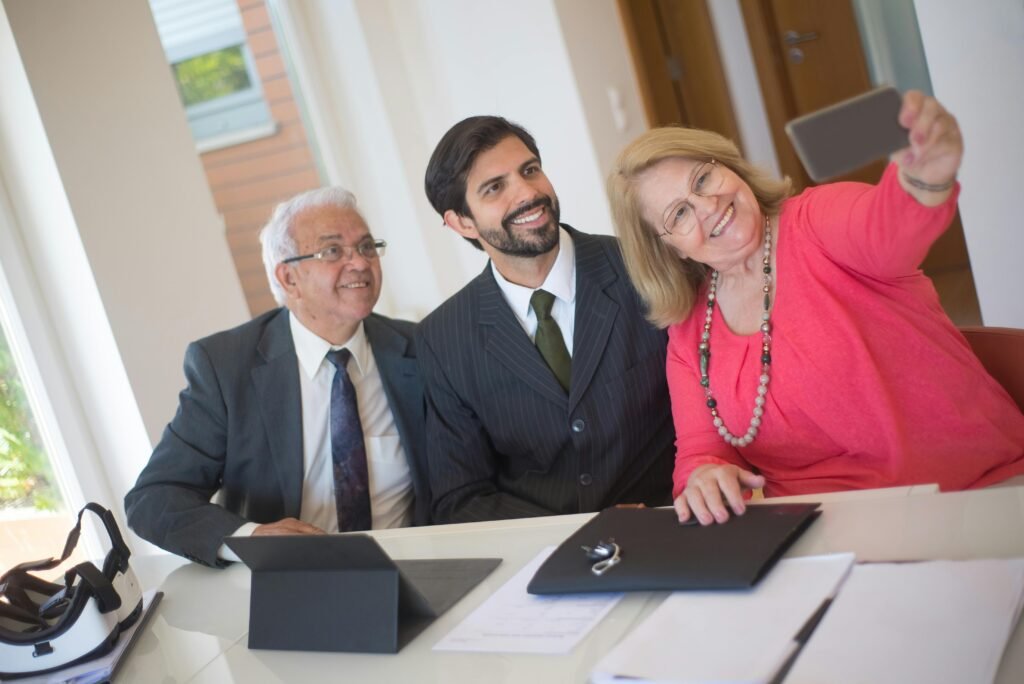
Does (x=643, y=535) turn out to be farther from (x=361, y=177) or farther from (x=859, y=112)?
(x=361, y=177)

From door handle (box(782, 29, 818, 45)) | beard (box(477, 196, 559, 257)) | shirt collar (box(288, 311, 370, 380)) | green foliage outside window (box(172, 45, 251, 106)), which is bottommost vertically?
shirt collar (box(288, 311, 370, 380))

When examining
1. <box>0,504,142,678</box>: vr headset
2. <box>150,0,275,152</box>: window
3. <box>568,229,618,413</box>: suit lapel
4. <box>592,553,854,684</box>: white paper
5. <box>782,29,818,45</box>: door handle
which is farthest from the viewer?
<box>782,29,818,45</box>: door handle

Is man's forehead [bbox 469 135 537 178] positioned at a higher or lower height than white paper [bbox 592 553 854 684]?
higher

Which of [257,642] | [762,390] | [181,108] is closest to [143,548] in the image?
[181,108]

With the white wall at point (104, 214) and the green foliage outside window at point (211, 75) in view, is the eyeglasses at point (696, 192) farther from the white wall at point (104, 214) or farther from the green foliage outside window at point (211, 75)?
the green foliage outside window at point (211, 75)

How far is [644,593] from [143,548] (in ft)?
8.59

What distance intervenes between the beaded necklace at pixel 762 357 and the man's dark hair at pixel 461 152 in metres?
0.64

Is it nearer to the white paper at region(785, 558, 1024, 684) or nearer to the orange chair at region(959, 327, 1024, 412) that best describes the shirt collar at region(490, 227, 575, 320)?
the orange chair at region(959, 327, 1024, 412)

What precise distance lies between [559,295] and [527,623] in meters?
1.03

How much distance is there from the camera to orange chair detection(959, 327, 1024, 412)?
5.98 ft

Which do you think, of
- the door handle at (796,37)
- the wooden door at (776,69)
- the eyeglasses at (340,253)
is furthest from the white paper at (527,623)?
the door handle at (796,37)

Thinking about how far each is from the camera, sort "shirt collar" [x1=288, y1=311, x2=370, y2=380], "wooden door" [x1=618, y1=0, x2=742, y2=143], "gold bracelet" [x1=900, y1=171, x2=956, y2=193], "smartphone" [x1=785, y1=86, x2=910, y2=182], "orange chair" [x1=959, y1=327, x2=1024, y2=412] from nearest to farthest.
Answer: "smartphone" [x1=785, y1=86, x2=910, y2=182] < "gold bracelet" [x1=900, y1=171, x2=956, y2=193] < "orange chair" [x1=959, y1=327, x2=1024, y2=412] < "shirt collar" [x1=288, y1=311, x2=370, y2=380] < "wooden door" [x1=618, y1=0, x2=742, y2=143]

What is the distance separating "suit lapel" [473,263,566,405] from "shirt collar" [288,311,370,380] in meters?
0.36

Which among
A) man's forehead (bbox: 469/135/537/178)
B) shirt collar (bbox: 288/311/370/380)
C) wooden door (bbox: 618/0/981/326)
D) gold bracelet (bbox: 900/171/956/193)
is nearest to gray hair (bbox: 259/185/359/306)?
shirt collar (bbox: 288/311/370/380)
